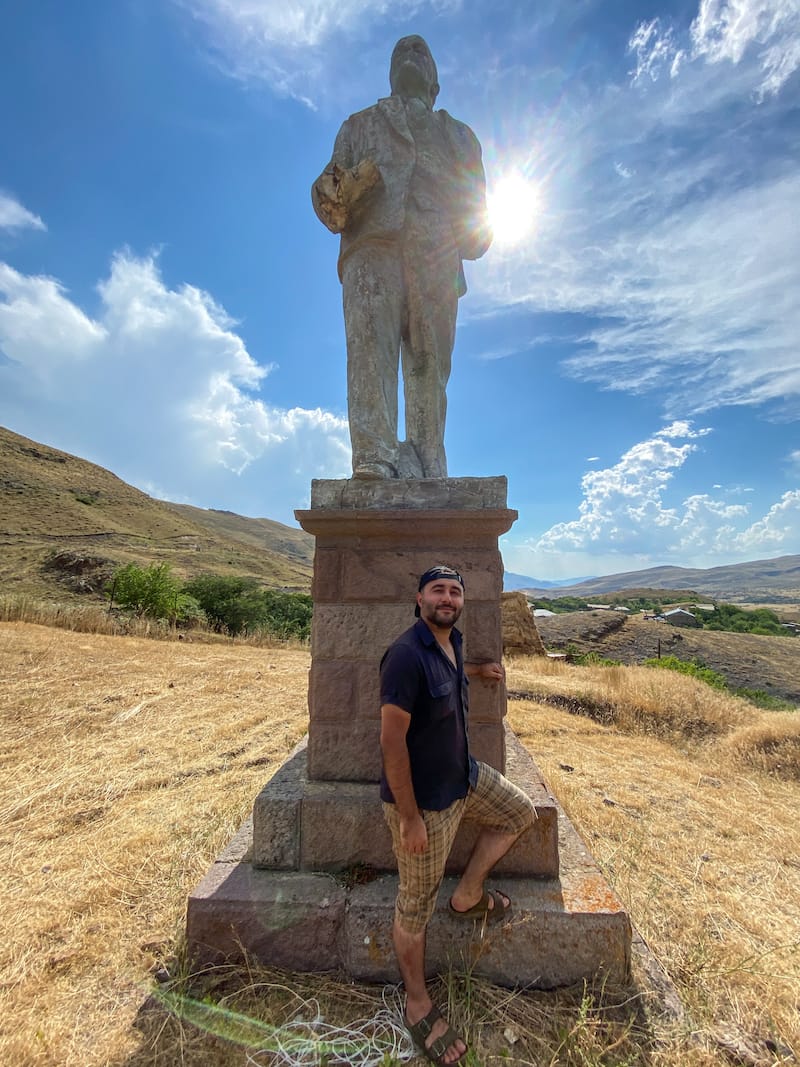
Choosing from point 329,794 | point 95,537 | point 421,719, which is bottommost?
point 329,794

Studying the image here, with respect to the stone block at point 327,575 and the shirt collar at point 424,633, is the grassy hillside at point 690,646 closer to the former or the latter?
the stone block at point 327,575

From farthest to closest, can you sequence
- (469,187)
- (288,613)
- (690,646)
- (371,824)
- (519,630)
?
(690,646)
(288,613)
(519,630)
(469,187)
(371,824)

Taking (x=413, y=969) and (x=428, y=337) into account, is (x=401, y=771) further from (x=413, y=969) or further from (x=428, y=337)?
(x=428, y=337)

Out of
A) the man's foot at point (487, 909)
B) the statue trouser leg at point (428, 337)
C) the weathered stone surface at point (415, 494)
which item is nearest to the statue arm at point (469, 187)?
the statue trouser leg at point (428, 337)

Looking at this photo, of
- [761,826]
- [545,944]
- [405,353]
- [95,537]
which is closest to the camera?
[545,944]

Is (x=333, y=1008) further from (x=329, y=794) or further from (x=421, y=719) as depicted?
(x=421, y=719)

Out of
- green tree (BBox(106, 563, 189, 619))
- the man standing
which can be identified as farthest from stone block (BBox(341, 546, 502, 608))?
green tree (BBox(106, 563, 189, 619))

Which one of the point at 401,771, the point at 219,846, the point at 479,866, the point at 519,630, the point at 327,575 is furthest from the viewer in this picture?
the point at 519,630

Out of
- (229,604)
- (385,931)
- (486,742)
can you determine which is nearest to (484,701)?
(486,742)

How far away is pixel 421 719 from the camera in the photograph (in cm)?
180

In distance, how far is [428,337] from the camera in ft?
11.3

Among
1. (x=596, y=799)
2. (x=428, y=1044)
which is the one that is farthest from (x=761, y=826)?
(x=428, y=1044)

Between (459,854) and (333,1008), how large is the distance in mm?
712

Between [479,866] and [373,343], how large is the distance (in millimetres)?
2714
